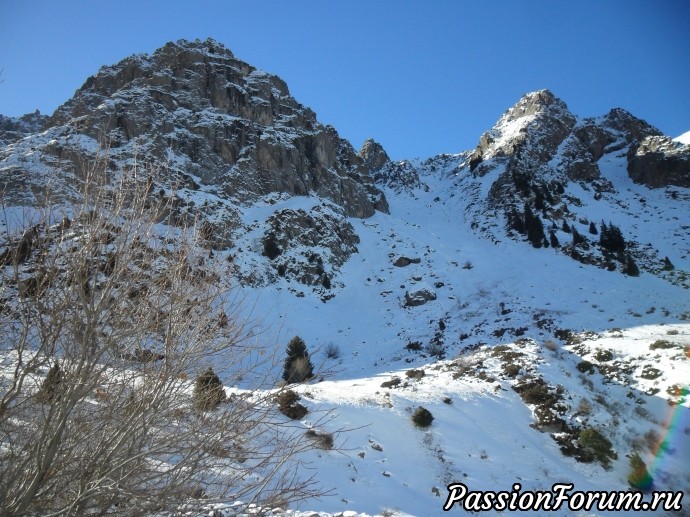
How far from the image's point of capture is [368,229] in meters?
55.0

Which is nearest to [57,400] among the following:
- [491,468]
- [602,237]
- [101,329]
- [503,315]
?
[101,329]

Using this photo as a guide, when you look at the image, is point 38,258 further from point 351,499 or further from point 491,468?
point 491,468

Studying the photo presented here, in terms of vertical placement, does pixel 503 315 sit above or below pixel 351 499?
above

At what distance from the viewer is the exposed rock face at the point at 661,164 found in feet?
181

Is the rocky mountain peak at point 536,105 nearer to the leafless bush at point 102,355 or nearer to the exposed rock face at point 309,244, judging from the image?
the exposed rock face at point 309,244

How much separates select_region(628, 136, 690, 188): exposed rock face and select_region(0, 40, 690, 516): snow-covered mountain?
0.98 ft

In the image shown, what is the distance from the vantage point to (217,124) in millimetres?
50750

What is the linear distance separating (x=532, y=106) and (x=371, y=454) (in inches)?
3323

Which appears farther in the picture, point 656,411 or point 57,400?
point 656,411

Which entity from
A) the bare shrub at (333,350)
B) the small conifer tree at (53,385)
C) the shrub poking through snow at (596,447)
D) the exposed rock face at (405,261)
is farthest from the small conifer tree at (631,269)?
the small conifer tree at (53,385)

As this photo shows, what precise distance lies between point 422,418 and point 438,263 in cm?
3090

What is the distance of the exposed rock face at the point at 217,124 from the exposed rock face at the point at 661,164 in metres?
40.5

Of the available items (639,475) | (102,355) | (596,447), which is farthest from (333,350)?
(102,355)

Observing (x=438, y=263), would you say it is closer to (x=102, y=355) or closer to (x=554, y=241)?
(x=554, y=241)
